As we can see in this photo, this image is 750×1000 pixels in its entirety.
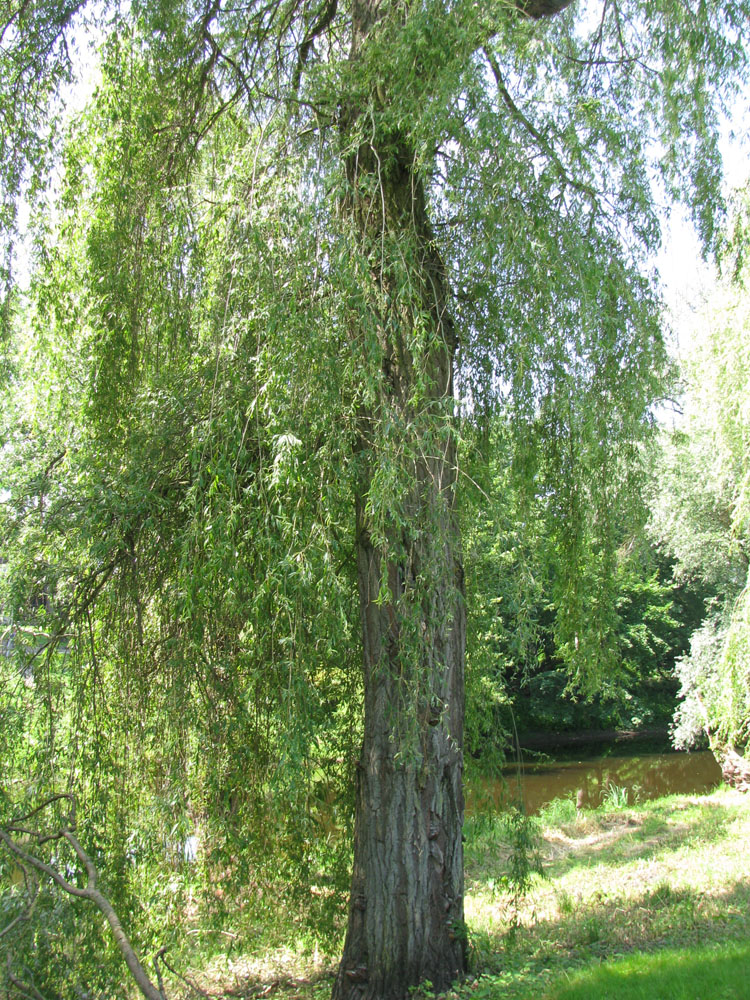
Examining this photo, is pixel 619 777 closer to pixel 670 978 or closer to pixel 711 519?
pixel 711 519

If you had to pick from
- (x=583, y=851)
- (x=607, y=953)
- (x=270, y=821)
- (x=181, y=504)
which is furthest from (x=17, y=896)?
(x=583, y=851)

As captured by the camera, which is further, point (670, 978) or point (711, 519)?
point (711, 519)

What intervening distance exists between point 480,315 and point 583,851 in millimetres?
6823

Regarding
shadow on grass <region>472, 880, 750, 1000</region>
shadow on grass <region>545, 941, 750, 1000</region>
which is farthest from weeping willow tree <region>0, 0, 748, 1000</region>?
shadow on grass <region>545, 941, 750, 1000</region>

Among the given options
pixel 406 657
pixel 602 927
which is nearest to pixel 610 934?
pixel 602 927

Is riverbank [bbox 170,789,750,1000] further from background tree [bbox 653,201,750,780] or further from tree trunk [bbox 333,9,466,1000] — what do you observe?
background tree [bbox 653,201,750,780]

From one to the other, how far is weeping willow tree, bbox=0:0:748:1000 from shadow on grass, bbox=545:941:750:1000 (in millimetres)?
664

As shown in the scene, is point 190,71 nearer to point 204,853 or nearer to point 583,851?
point 204,853

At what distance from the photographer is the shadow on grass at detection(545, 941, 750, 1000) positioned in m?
3.68

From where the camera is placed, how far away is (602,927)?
215 inches

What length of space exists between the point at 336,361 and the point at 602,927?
424 centimetres

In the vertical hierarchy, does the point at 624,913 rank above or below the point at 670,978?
below

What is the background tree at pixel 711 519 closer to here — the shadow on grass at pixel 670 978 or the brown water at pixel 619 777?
the brown water at pixel 619 777

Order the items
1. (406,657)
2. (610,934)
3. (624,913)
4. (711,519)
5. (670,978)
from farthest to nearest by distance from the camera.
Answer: (711,519) → (624,913) → (610,934) → (670,978) → (406,657)
